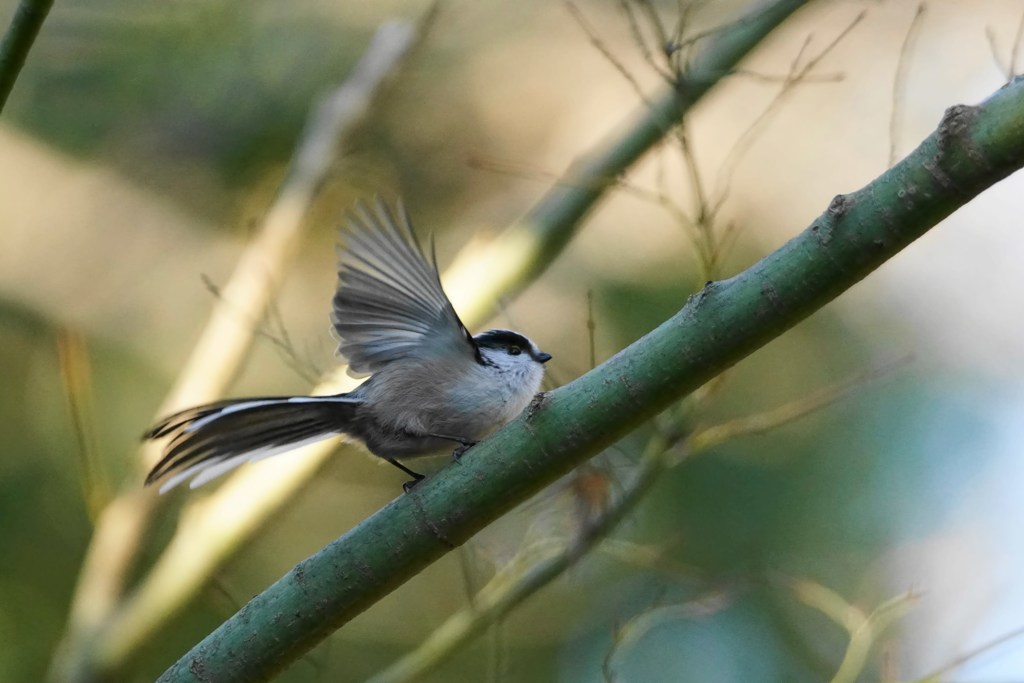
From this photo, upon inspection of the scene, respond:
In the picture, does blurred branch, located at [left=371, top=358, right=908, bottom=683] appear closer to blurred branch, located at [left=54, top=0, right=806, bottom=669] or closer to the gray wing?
the gray wing

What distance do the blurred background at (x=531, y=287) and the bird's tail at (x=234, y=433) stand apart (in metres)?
0.99

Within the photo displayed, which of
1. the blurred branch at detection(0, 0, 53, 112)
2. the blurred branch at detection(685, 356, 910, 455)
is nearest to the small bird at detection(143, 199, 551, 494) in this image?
the blurred branch at detection(685, 356, 910, 455)

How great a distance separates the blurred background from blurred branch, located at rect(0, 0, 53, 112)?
5.59ft

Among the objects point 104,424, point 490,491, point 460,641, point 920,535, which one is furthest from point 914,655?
point 104,424

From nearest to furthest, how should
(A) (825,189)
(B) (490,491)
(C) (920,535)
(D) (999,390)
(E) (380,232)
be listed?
1. (B) (490,491)
2. (E) (380,232)
3. (C) (920,535)
4. (A) (825,189)
5. (D) (999,390)

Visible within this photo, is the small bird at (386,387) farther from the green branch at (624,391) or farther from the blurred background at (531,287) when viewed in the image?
the blurred background at (531,287)

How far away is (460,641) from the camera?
211cm

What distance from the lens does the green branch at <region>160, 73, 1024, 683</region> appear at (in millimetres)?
1296

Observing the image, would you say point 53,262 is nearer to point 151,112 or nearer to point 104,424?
point 104,424

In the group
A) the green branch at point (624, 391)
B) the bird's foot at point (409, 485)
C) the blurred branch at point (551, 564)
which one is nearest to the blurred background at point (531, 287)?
the blurred branch at point (551, 564)

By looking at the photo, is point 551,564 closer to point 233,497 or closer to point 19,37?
point 233,497

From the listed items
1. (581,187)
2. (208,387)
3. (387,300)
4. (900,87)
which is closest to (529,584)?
(387,300)

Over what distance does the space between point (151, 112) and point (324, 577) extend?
326 cm

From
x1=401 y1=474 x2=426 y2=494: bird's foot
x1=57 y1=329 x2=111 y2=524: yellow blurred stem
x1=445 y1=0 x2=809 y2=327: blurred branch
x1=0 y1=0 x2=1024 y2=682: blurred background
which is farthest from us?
x1=0 y1=0 x2=1024 y2=682: blurred background
